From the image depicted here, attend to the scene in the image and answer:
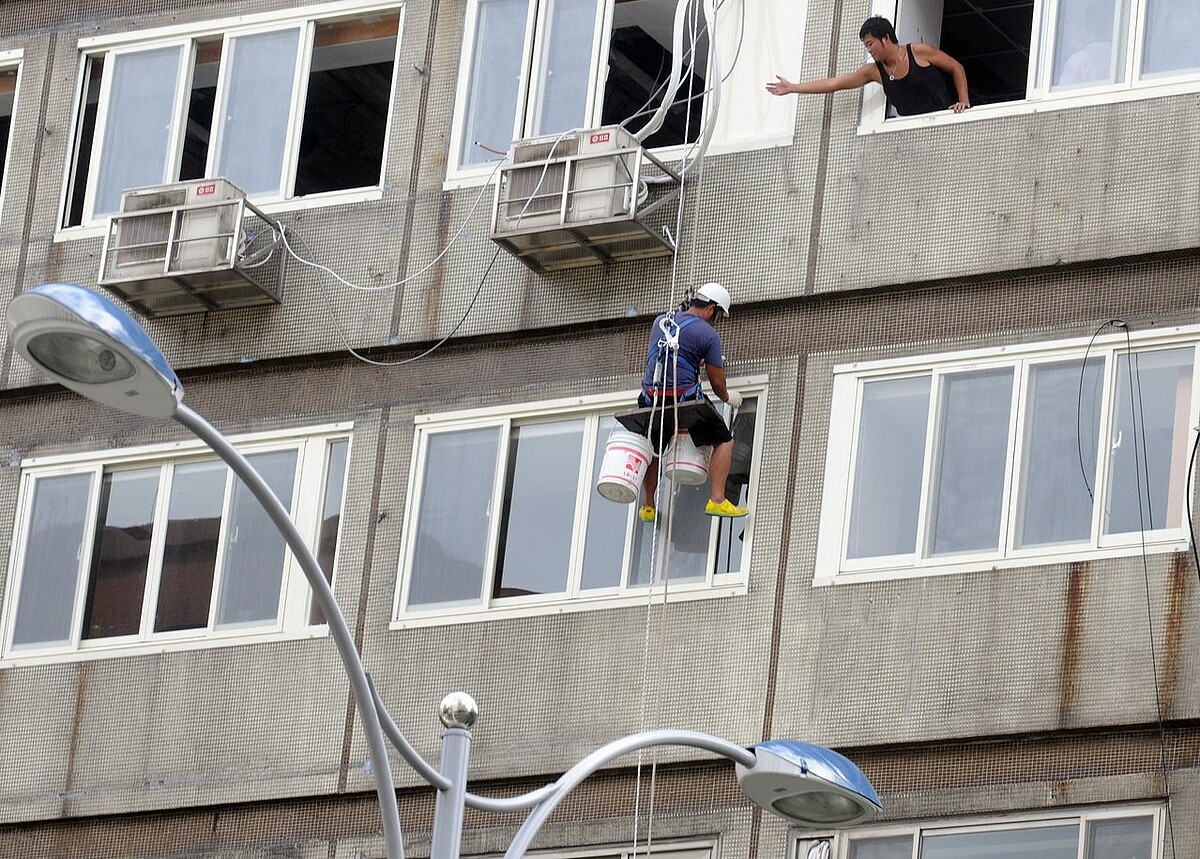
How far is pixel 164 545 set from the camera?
21828 millimetres

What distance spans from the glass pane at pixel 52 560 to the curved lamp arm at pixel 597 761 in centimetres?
790

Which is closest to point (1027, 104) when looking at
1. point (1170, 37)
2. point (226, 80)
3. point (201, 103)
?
point (1170, 37)

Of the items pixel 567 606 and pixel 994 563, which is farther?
pixel 567 606

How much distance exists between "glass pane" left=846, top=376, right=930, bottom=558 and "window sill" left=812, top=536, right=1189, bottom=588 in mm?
186

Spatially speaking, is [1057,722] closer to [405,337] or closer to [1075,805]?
[1075,805]

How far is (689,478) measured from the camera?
19.5 metres

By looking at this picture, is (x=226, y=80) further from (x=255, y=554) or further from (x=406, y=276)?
(x=255, y=554)

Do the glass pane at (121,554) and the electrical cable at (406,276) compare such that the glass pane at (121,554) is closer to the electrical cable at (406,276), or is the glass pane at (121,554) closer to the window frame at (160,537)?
the window frame at (160,537)

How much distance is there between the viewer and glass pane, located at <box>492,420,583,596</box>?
66.6 ft

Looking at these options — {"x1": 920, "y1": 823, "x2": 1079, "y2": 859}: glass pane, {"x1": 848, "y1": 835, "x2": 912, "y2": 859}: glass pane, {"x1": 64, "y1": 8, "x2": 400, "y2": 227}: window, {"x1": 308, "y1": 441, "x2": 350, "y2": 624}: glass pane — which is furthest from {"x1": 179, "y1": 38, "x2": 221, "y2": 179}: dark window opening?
{"x1": 920, "y1": 823, "x2": 1079, "y2": 859}: glass pane

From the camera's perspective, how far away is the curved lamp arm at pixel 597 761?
14.3m

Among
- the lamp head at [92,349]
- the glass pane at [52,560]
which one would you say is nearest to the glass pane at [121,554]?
the glass pane at [52,560]

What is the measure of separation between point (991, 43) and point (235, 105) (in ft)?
21.0

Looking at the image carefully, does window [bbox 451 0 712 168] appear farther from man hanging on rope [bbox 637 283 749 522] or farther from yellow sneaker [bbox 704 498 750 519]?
yellow sneaker [bbox 704 498 750 519]
